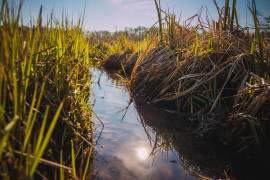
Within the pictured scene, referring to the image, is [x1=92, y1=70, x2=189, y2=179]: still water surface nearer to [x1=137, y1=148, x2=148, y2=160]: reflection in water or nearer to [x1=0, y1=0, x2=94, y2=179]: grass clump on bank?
[x1=137, y1=148, x2=148, y2=160]: reflection in water

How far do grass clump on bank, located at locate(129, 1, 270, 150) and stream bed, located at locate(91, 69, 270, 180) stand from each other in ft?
0.61

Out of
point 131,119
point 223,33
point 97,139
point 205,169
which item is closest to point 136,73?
point 131,119

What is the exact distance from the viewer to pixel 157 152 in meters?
1.03

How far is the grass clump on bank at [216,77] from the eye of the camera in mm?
1003

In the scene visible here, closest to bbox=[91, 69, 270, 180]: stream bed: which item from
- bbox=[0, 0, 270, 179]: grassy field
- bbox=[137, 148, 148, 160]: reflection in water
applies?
bbox=[137, 148, 148, 160]: reflection in water

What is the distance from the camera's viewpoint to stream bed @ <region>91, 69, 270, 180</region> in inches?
33.4

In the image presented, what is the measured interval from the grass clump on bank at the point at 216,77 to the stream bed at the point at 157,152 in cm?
19

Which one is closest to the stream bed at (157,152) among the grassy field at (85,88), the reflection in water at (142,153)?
the reflection in water at (142,153)

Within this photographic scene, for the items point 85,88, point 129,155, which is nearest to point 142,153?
point 129,155

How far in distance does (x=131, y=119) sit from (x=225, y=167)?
0.86 m

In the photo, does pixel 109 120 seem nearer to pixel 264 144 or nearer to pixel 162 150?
pixel 162 150

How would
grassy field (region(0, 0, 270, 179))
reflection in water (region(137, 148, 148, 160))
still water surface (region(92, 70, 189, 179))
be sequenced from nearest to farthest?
grassy field (region(0, 0, 270, 179)) < still water surface (region(92, 70, 189, 179)) < reflection in water (region(137, 148, 148, 160))

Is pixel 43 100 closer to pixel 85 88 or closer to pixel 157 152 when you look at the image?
pixel 85 88

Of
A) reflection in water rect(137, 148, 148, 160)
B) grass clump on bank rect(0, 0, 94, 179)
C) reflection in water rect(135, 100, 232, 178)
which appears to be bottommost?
reflection in water rect(137, 148, 148, 160)
